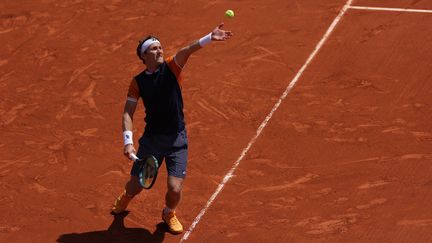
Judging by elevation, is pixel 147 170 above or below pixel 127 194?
above

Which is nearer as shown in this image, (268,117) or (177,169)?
(177,169)

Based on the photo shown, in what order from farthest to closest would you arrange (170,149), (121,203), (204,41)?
1. (121,203)
2. (170,149)
3. (204,41)

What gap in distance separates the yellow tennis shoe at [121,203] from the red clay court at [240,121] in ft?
0.37

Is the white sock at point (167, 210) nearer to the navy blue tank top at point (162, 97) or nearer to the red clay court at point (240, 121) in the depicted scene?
the red clay court at point (240, 121)

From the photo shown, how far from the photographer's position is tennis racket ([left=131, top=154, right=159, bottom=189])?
917 centimetres

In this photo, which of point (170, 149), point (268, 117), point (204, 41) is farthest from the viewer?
point (268, 117)

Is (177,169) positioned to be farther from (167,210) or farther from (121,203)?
(121,203)

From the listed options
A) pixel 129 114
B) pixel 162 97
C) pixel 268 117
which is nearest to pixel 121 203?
pixel 129 114

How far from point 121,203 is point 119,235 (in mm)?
400

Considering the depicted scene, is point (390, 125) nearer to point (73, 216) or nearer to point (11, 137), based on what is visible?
point (73, 216)

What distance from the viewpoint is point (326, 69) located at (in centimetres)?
1283

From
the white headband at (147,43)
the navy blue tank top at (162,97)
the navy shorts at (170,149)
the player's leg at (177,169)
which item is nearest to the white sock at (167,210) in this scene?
the player's leg at (177,169)

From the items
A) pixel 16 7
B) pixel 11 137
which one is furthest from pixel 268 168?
pixel 16 7

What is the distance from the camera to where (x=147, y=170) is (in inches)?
367
